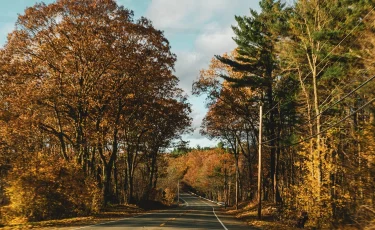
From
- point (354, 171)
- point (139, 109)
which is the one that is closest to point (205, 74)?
point (139, 109)

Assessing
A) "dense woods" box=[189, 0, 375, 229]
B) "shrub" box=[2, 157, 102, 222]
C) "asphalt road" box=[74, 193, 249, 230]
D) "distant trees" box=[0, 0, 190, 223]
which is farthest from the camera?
"distant trees" box=[0, 0, 190, 223]

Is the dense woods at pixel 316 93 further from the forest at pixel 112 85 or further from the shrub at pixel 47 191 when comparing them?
the shrub at pixel 47 191

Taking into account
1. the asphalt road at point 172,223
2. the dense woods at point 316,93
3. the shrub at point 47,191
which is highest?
the dense woods at point 316,93

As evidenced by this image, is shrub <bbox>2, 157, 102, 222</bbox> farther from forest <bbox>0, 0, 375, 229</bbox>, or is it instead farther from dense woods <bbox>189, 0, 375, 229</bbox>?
dense woods <bbox>189, 0, 375, 229</bbox>

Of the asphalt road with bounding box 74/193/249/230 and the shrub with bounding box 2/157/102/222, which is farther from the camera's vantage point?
the shrub with bounding box 2/157/102/222

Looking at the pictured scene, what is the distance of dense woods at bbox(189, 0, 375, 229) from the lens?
15.3m

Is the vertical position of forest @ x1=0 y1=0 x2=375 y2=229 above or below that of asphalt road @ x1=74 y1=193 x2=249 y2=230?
above

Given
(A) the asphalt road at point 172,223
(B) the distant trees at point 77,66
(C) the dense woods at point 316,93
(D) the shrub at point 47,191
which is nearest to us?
(C) the dense woods at point 316,93

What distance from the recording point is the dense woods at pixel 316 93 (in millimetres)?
15338

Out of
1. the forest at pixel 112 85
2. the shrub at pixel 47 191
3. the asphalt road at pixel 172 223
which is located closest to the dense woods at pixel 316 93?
the forest at pixel 112 85

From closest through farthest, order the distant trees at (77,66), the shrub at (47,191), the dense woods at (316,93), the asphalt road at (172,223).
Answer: the dense woods at (316,93) < the asphalt road at (172,223) < the shrub at (47,191) < the distant trees at (77,66)

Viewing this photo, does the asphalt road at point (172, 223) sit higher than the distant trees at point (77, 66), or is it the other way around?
the distant trees at point (77, 66)

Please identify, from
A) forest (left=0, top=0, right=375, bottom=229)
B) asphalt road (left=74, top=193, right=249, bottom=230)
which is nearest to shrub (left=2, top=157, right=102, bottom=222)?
forest (left=0, top=0, right=375, bottom=229)

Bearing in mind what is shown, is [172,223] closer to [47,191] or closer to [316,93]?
[47,191]
